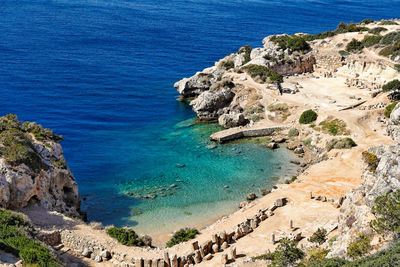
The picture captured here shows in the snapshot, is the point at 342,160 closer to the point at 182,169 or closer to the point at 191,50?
the point at 182,169

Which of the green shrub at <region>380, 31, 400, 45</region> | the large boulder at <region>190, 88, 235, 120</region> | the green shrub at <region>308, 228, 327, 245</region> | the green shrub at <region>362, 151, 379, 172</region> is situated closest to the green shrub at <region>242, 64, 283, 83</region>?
the large boulder at <region>190, 88, 235, 120</region>

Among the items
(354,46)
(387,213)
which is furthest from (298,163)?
(354,46)

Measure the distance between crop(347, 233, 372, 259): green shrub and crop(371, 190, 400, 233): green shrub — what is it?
966 millimetres

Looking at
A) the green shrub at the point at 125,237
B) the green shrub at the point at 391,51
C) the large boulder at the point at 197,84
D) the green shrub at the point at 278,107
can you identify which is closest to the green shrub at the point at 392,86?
the green shrub at the point at 391,51

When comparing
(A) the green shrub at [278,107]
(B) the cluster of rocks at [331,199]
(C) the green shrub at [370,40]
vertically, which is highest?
(C) the green shrub at [370,40]

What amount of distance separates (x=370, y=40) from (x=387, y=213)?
64.4 meters

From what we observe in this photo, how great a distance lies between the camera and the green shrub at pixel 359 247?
24141mm

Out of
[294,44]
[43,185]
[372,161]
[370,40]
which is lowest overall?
[43,185]

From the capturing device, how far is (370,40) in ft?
270

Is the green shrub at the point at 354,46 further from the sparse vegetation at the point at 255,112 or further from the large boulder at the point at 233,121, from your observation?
the large boulder at the point at 233,121

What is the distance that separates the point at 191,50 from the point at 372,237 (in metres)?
90.1

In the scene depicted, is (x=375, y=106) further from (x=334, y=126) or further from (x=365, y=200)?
(x=365, y=200)

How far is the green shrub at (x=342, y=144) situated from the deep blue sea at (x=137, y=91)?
5.52m

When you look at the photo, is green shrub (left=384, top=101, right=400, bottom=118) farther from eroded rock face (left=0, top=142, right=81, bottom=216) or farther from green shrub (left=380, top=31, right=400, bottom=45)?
eroded rock face (left=0, top=142, right=81, bottom=216)
